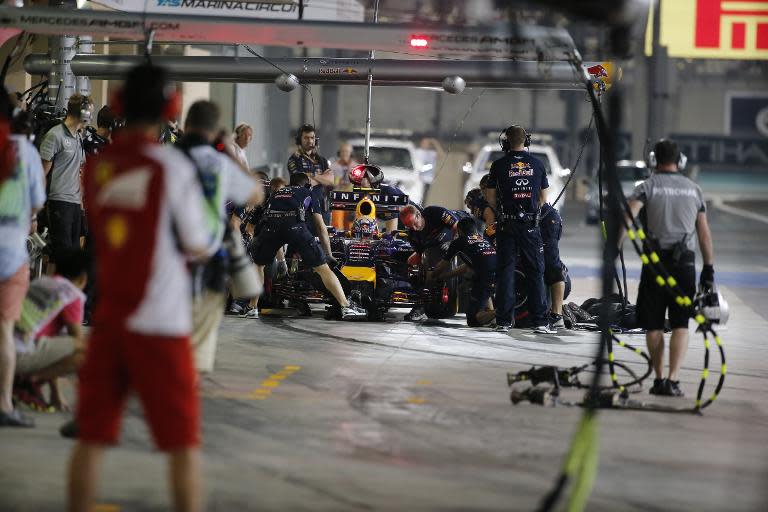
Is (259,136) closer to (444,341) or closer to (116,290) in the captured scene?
(444,341)

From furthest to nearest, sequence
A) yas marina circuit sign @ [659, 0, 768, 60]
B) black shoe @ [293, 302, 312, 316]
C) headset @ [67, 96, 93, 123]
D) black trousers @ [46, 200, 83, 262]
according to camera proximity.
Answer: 1. yas marina circuit sign @ [659, 0, 768, 60]
2. black shoe @ [293, 302, 312, 316]
3. black trousers @ [46, 200, 83, 262]
4. headset @ [67, 96, 93, 123]

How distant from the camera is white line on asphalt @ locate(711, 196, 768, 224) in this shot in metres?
40.0

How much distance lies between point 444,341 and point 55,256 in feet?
17.7

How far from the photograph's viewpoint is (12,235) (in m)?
7.88

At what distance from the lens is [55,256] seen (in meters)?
8.60

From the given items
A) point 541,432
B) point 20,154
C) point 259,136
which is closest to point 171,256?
point 20,154

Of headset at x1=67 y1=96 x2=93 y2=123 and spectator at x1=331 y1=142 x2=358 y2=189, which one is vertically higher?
headset at x1=67 y1=96 x2=93 y2=123

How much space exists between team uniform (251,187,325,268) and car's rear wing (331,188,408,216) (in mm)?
993

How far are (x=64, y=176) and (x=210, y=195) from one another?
6.01 m

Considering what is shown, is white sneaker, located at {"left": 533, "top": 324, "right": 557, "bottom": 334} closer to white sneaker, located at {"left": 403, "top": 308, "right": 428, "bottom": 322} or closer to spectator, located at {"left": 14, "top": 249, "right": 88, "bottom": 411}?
white sneaker, located at {"left": 403, "top": 308, "right": 428, "bottom": 322}

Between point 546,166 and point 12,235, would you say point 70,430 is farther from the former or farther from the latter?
point 546,166

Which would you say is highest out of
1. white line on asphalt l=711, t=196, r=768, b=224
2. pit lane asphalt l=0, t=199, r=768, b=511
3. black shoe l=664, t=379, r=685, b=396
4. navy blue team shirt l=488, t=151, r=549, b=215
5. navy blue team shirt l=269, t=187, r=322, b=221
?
navy blue team shirt l=488, t=151, r=549, b=215

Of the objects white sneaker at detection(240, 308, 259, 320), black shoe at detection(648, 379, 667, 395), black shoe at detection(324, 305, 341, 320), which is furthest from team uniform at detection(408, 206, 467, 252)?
black shoe at detection(648, 379, 667, 395)

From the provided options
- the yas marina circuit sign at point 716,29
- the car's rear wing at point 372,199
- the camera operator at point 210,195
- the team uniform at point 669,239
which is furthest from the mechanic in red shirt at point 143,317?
the yas marina circuit sign at point 716,29
